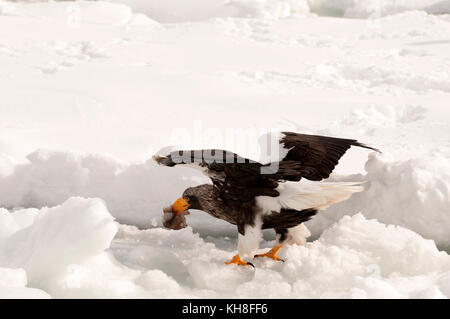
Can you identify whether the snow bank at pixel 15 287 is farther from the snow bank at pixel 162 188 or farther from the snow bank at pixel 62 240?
the snow bank at pixel 162 188

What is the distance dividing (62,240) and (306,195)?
1.35 m

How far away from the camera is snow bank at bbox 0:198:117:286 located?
2.74 m

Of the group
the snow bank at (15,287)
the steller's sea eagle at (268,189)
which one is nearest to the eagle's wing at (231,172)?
the steller's sea eagle at (268,189)

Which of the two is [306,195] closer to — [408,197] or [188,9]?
[408,197]

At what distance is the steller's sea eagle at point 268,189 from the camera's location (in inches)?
115

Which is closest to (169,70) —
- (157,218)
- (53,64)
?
(53,64)

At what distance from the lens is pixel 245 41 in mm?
10703

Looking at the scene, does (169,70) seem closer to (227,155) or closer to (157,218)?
(157,218)

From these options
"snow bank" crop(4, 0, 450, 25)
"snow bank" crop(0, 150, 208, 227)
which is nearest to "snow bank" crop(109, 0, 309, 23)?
"snow bank" crop(4, 0, 450, 25)

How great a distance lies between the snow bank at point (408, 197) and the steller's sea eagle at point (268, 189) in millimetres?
523

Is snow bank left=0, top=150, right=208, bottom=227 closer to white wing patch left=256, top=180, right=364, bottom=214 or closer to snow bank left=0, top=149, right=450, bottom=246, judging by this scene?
snow bank left=0, top=149, right=450, bottom=246

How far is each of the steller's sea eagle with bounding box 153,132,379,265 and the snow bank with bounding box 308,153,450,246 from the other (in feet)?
1.72

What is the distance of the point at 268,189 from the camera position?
301 centimetres
